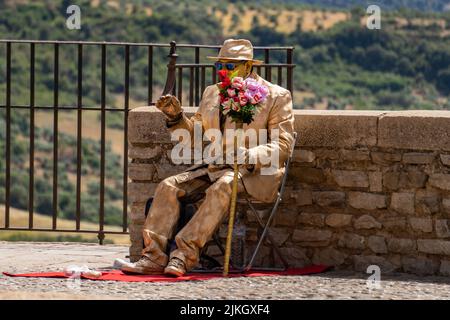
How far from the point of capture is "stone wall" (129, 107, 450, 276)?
10.2 meters

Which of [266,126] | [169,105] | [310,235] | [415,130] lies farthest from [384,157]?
[169,105]

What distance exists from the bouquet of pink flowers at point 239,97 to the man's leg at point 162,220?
1.99 feet

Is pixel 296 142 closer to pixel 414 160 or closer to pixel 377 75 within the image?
pixel 414 160

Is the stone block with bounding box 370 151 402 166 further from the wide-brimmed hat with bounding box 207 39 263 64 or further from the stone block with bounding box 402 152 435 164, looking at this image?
the wide-brimmed hat with bounding box 207 39 263 64

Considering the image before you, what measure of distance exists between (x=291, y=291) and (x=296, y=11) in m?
43.5

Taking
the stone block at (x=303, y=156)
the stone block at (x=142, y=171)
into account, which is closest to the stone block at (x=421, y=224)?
the stone block at (x=303, y=156)

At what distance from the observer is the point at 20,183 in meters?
35.6

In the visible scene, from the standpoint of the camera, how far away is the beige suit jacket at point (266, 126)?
9.90m

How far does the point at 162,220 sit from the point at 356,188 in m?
→ 1.40

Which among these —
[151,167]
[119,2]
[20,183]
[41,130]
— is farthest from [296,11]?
[151,167]

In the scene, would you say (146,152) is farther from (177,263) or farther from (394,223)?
(394,223)

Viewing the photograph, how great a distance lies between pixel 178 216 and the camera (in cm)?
995

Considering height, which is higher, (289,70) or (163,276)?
(289,70)

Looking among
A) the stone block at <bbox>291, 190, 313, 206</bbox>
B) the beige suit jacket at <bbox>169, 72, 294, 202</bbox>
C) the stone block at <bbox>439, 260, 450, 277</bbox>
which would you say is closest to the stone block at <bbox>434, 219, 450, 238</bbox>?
the stone block at <bbox>439, 260, 450, 277</bbox>
